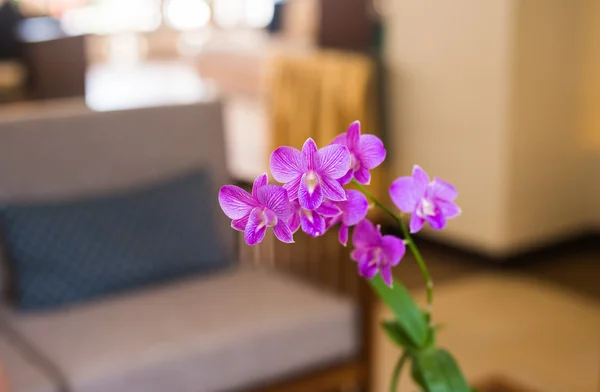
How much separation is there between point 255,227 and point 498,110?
2.78 meters

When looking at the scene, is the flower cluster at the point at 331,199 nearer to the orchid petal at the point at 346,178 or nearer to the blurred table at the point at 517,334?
the orchid petal at the point at 346,178

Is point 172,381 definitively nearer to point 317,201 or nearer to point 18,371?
Result: point 18,371

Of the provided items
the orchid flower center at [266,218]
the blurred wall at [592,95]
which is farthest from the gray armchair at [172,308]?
the blurred wall at [592,95]

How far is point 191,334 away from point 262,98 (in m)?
4.41

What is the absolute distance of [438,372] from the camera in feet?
3.11

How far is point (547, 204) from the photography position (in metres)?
3.51

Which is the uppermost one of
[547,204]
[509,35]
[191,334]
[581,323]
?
[509,35]

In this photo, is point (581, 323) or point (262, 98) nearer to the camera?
point (581, 323)

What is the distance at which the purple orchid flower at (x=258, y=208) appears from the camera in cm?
63

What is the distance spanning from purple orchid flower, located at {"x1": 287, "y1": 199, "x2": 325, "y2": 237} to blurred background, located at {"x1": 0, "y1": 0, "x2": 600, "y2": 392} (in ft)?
3.74

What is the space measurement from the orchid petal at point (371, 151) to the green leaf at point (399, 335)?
32cm

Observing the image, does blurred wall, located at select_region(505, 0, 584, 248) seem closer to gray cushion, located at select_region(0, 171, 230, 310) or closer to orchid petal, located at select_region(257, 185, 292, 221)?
gray cushion, located at select_region(0, 171, 230, 310)

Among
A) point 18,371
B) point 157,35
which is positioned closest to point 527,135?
point 18,371

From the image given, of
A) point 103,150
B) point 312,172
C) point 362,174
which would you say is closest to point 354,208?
point 362,174
